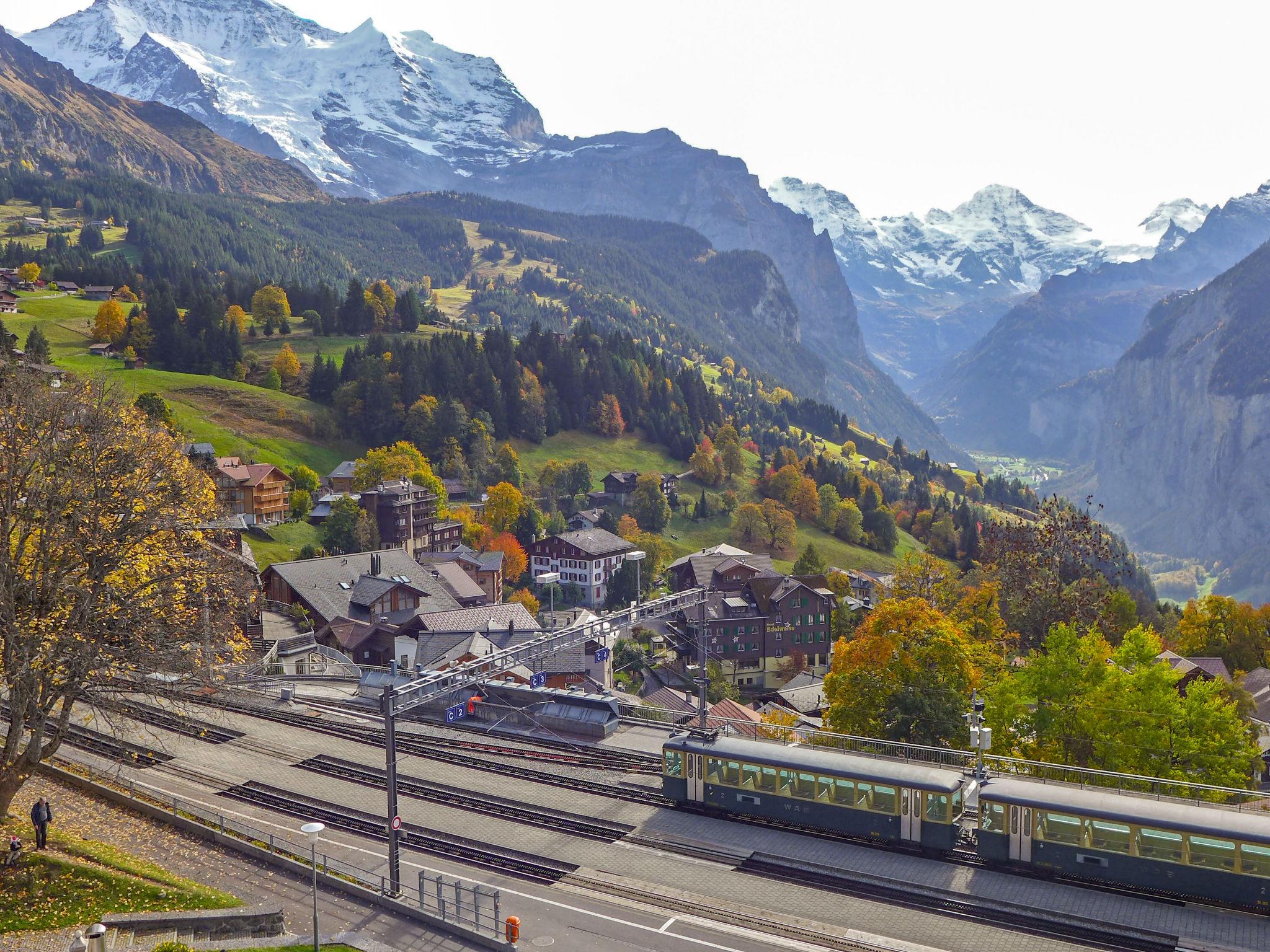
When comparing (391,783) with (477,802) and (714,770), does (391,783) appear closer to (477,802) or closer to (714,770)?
(477,802)

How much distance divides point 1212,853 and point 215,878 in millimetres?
30396

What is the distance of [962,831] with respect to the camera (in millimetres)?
35375

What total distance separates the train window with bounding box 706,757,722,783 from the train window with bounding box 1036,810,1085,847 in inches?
444

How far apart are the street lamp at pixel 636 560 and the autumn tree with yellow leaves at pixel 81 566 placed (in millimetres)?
24657

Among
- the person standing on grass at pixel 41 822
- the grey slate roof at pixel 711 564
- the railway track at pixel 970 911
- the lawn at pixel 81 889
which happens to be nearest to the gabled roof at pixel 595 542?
the grey slate roof at pixel 711 564

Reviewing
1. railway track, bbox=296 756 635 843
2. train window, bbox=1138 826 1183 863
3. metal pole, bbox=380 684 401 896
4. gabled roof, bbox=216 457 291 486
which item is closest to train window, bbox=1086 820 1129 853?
train window, bbox=1138 826 1183 863

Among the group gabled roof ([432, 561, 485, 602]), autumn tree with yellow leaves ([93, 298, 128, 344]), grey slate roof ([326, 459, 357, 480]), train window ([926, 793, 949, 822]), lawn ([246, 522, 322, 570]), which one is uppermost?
autumn tree with yellow leaves ([93, 298, 128, 344])

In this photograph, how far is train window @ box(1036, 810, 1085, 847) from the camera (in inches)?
1271

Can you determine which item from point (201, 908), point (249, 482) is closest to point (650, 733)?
point (201, 908)

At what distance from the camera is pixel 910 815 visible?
115 ft

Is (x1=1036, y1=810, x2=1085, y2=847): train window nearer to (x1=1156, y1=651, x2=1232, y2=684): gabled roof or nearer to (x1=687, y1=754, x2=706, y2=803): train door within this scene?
(x1=687, y1=754, x2=706, y2=803): train door

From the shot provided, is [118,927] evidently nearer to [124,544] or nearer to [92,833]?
[92,833]

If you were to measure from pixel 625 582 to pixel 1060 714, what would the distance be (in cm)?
6742

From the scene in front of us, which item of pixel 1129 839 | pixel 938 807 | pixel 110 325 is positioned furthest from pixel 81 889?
pixel 110 325
